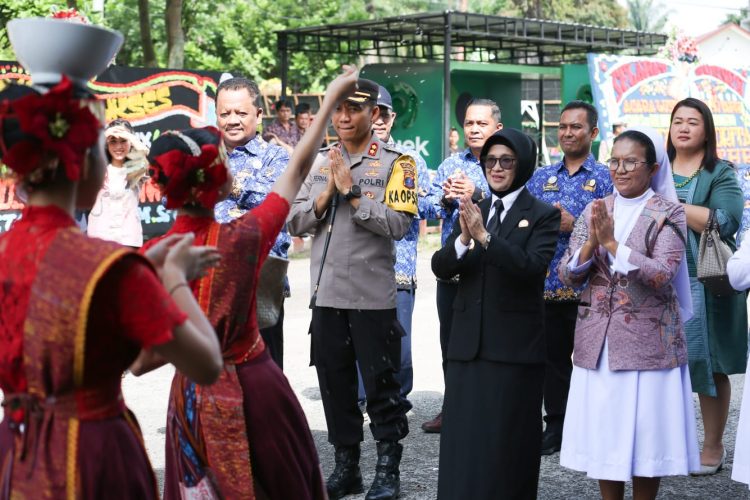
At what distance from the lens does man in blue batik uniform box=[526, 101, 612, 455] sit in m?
6.61

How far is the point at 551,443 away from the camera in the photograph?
21.8 feet

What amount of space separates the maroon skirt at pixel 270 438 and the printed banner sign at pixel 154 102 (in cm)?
981

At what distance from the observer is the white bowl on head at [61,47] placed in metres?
2.68

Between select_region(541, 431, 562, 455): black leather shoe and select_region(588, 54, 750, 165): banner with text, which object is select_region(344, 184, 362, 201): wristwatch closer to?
select_region(541, 431, 562, 455): black leather shoe

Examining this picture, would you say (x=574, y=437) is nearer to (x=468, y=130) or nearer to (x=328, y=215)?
(x=328, y=215)

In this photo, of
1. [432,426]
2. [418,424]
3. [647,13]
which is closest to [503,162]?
[432,426]

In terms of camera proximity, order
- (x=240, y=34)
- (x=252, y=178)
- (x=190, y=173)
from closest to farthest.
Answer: (x=190, y=173) < (x=252, y=178) < (x=240, y=34)

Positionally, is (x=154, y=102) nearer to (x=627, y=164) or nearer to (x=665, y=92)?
(x=627, y=164)

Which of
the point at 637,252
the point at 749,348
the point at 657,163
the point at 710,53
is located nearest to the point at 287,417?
the point at 637,252

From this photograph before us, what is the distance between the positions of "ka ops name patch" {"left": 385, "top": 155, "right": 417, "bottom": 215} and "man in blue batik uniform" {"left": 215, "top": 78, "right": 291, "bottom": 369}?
0.63m

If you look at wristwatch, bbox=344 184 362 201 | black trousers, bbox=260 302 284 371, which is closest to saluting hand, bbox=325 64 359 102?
wristwatch, bbox=344 184 362 201

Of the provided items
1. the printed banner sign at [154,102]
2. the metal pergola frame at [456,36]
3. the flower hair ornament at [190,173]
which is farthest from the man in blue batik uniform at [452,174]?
the metal pergola frame at [456,36]

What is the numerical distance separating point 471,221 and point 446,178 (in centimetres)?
208

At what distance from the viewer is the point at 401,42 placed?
21750mm
